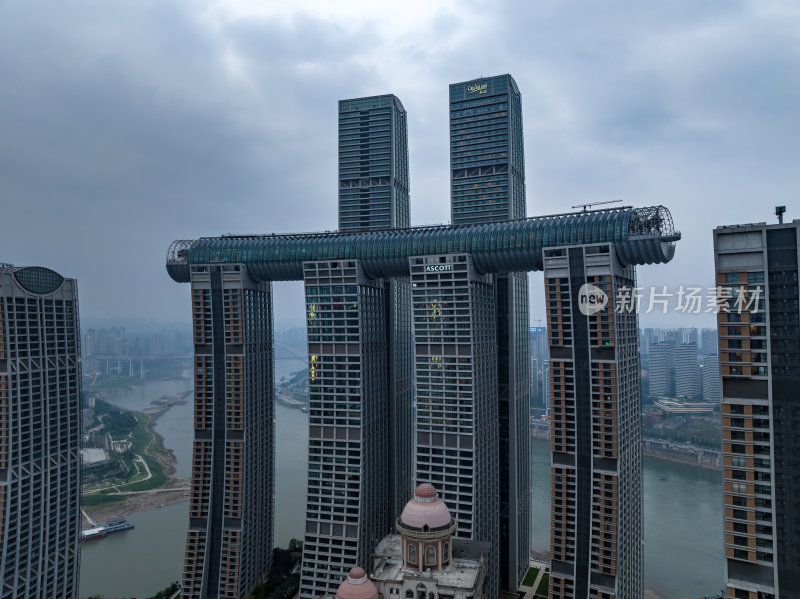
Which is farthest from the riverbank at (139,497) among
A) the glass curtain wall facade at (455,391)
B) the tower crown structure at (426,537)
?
the tower crown structure at (426,537)

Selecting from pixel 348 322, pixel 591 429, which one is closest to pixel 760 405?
pixel 591 429

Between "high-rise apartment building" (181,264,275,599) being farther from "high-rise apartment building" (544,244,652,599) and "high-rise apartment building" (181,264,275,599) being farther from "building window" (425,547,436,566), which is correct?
"high-rise apartment building" (544,244,652,599)

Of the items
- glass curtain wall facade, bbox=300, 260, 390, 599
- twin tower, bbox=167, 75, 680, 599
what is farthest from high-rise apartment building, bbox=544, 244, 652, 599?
glass curtain wall facade, bbox=300, 260, 390, 599

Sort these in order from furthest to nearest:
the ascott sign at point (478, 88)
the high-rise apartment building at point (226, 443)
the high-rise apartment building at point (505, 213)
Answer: the ascott sign at point (478, 88) < the high-rise apartment building at point (505, 213) < the high-rise apartment building at point (226, 443)

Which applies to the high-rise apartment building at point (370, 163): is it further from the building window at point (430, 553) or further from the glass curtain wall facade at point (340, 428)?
the building window at point (430, 553)

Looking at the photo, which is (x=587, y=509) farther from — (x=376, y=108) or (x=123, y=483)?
(x=123, y=483)

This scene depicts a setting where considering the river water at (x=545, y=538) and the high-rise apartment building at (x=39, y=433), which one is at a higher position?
the high-rise apartment building at (x=39, y=433)

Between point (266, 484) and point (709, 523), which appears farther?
point (709, 523)

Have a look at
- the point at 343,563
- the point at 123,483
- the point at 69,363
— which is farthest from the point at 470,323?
the point at 123,483
